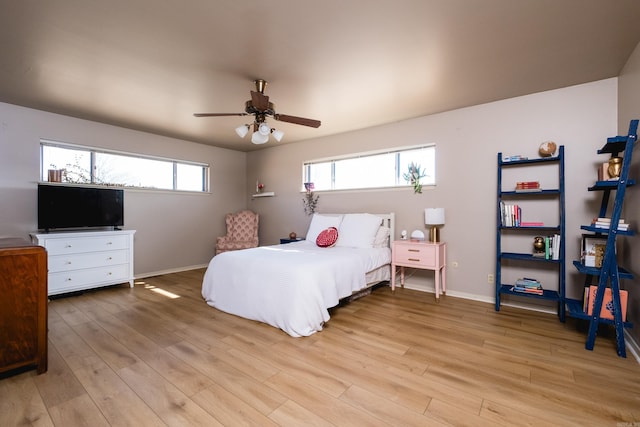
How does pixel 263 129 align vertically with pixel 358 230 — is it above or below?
above

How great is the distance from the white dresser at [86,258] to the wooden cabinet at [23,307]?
185 centimetres

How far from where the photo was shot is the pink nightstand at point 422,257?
3.49m

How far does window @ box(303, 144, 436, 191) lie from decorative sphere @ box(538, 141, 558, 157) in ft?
3.92

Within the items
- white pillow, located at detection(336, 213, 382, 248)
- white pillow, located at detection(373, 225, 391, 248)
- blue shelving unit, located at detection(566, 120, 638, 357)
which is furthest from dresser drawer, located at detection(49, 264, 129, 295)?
blue shelving unit, located at detection(566, 120, 638, 357)

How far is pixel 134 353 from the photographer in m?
2.20

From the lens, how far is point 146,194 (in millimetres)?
4777

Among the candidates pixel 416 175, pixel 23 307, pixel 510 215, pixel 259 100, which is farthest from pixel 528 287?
pixel 23 307

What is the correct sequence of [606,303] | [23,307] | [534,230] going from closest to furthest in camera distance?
[23,307]
[606,303]
[534,230]

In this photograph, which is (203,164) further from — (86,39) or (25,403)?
(25,403)

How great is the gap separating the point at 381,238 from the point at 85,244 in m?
3.94

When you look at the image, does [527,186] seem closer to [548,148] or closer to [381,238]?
[548,148]

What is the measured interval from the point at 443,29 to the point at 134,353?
3.37 meters

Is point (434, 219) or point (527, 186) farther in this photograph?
point (434, 219)

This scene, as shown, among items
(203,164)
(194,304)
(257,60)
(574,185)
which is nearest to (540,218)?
(574,185)
